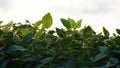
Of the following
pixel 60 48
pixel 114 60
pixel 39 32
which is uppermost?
pixel 39 32

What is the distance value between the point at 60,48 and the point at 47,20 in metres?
0.26

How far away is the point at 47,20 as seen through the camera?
2.47 meters

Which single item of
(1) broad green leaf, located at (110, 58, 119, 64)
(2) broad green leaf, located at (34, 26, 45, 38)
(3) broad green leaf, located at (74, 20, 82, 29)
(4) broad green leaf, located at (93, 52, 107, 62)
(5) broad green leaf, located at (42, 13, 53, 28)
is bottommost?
(1) broad green leaf, located at (110, 58, 119, 64)

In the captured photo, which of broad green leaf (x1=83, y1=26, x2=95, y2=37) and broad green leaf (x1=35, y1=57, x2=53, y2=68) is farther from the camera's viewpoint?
broad green leaf (x1=83, y1=26, x2=95, y2=37)

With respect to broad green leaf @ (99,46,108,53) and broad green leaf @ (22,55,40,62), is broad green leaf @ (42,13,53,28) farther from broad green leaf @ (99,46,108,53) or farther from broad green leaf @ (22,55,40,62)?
broad green leaf @ (99,46,108,53)

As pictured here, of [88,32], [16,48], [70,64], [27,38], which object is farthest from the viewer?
[88,32]

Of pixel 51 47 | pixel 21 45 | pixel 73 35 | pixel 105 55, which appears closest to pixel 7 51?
pixel 21 45

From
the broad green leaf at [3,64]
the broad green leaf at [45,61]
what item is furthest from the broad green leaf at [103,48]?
the broad green leaf at [3,64]

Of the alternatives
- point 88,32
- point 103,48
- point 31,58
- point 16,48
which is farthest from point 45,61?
point 88,32

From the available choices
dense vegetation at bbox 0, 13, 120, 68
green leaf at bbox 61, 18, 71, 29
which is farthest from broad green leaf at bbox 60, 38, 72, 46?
green leaf at bbox 61, 18, 71, 29

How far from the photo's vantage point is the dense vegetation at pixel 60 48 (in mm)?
2156

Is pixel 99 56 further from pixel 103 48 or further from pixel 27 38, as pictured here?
pixel 27 38

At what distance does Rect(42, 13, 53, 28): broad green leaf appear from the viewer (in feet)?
8.02

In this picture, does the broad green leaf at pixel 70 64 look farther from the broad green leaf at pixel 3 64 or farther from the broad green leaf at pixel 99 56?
the broad green leaf at pixel 3 64
